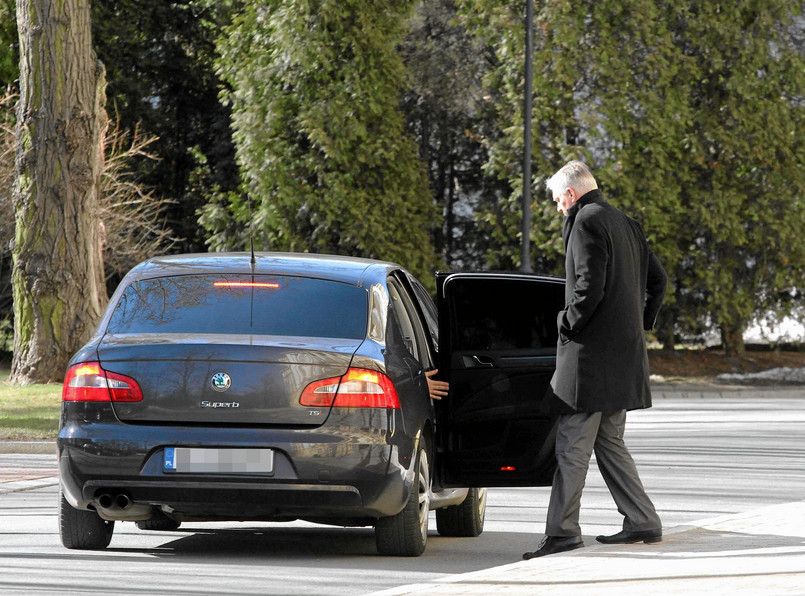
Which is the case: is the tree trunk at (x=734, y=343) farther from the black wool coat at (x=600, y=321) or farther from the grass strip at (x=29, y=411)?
the black wool coat at (x=600, y=321)

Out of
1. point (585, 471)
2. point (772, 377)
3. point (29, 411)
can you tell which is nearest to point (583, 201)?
point (585, 471)

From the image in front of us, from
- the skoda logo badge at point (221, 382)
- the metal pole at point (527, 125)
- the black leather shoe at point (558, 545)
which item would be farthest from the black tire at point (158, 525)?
the metal pole at point (527, 125)

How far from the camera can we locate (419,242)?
33.4m

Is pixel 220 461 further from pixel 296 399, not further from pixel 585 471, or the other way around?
pixel 585 471

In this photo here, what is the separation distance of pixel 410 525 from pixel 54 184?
1594 centimetres

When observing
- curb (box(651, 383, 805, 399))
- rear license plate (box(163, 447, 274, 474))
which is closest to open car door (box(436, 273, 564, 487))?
rear license plate (box(163, 447, 274, 474))

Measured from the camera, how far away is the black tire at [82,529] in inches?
303

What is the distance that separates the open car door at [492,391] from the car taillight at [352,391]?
0.72m

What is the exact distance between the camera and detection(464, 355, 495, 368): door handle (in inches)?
308

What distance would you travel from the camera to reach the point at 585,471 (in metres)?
7.23

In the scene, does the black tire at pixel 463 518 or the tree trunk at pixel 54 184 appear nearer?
the black tire at pixel 463 518

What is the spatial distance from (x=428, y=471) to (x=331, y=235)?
25.1 metres

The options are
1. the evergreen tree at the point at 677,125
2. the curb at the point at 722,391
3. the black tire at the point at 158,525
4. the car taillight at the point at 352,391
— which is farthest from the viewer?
the evergreen tree at the point at 677,125

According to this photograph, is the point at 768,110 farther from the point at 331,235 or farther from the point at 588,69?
the point at 331,235
